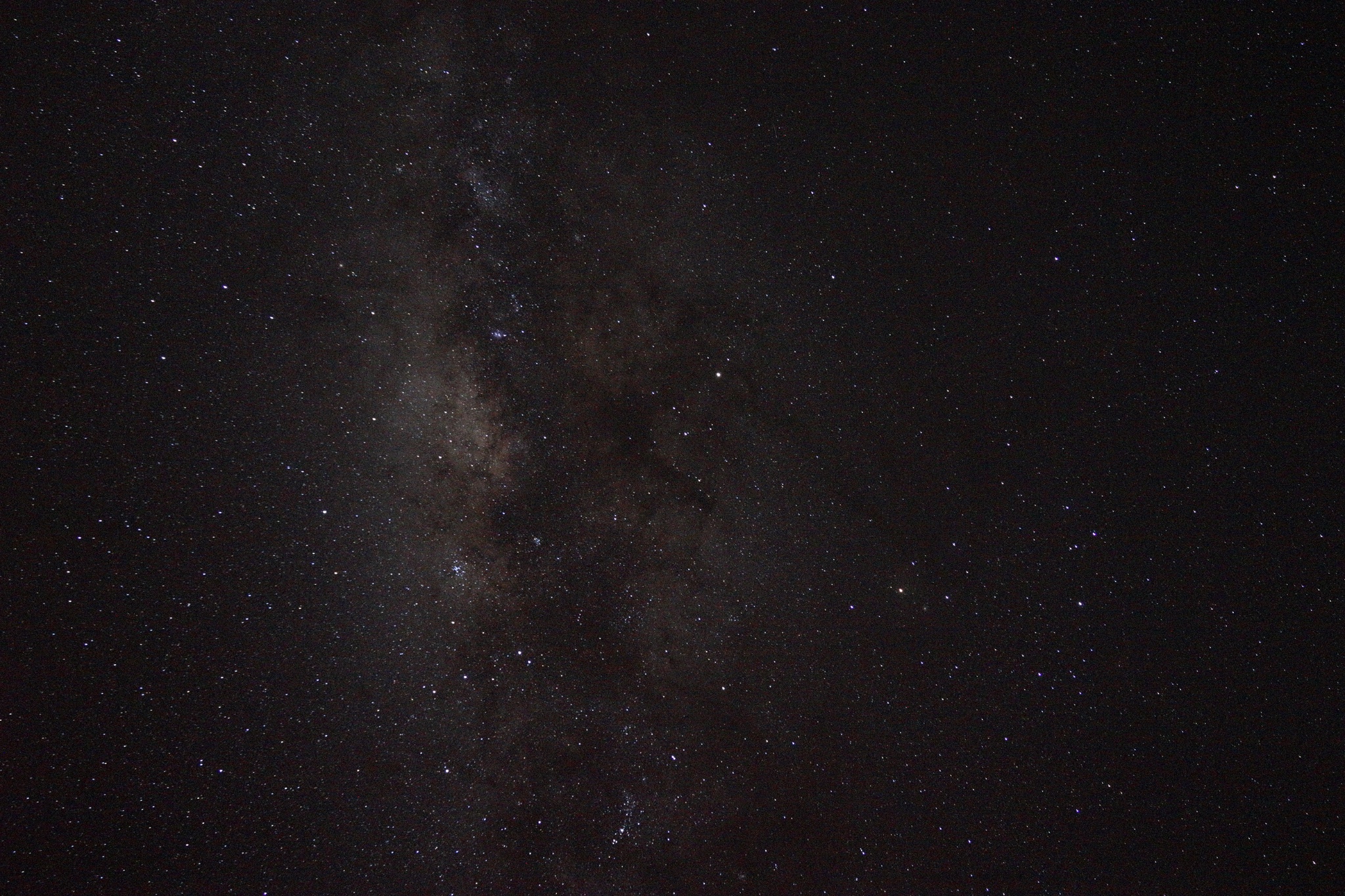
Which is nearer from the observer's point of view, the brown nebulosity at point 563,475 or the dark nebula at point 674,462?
the dark nebula at point 674,462

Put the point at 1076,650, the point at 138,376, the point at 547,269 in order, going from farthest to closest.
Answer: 1. the point at 547,269
2. the point at 1076,650
3. the point at 138,376

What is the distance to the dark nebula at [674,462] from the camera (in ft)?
5.07

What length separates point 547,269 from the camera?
5.77ft

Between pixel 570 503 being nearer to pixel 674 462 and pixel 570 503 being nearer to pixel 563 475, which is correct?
pixel 563 475

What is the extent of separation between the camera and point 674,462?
1.81 meters

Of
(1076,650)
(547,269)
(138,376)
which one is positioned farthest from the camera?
(547,269)

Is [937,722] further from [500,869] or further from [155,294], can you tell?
[155,294]

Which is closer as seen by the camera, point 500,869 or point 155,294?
point 155,294

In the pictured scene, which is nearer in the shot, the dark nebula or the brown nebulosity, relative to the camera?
the dark nebula

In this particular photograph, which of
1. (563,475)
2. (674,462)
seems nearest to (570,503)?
(563,475)

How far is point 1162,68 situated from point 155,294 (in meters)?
2.71

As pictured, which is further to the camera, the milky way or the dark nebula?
the milky way

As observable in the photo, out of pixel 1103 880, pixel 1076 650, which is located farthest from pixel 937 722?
pixel 1103 880

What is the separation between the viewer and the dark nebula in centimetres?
154
